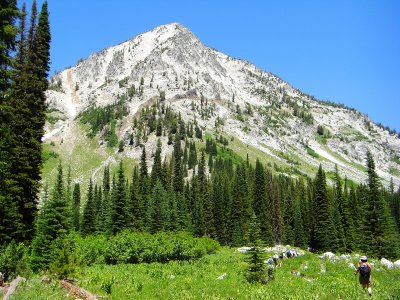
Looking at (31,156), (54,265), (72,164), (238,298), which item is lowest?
(238,298)

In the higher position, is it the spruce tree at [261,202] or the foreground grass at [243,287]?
the spruce tree at [261,202]

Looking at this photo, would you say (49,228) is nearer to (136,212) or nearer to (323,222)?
(136,212)

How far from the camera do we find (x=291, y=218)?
349 ft

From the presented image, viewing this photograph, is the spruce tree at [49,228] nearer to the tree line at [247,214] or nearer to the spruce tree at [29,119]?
the spruce tree at [29,119]

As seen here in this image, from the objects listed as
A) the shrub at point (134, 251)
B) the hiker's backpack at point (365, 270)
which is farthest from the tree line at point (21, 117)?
the hiker's backpack at point (365, 270)

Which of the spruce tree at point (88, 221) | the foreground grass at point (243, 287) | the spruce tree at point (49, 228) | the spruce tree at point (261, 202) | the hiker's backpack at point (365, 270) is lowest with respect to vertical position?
the foreground grass at point (243, 287)

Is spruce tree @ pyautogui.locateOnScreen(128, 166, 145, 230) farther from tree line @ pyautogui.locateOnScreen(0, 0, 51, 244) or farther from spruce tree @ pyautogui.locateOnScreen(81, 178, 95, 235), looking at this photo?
tree line @ pyautogui.locateOnScreen(0, 0, 51, 244)

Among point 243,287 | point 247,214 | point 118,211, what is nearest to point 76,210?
point 118,211

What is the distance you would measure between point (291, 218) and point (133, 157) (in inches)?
4404

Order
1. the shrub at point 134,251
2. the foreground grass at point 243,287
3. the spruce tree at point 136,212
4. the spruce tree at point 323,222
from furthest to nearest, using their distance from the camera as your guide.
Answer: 1. the spruce tree at point 323,222
2. the spruce tree at point 136,212
3. the shrub at point 134,251
4. the foreground grass at point 243,287

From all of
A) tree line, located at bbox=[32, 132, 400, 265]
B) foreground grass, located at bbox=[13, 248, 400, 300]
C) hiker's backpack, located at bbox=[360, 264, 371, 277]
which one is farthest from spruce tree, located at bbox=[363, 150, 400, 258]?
hiker's backpack, located at bbox=[360, 264, 371, 277]

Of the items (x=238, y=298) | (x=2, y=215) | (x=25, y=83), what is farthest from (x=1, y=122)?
(x=238, y=298)

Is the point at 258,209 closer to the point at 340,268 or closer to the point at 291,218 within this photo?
the point at 291,218

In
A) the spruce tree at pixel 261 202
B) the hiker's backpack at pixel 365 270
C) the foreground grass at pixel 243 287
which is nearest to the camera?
the foreground grass at pixel 243 287
